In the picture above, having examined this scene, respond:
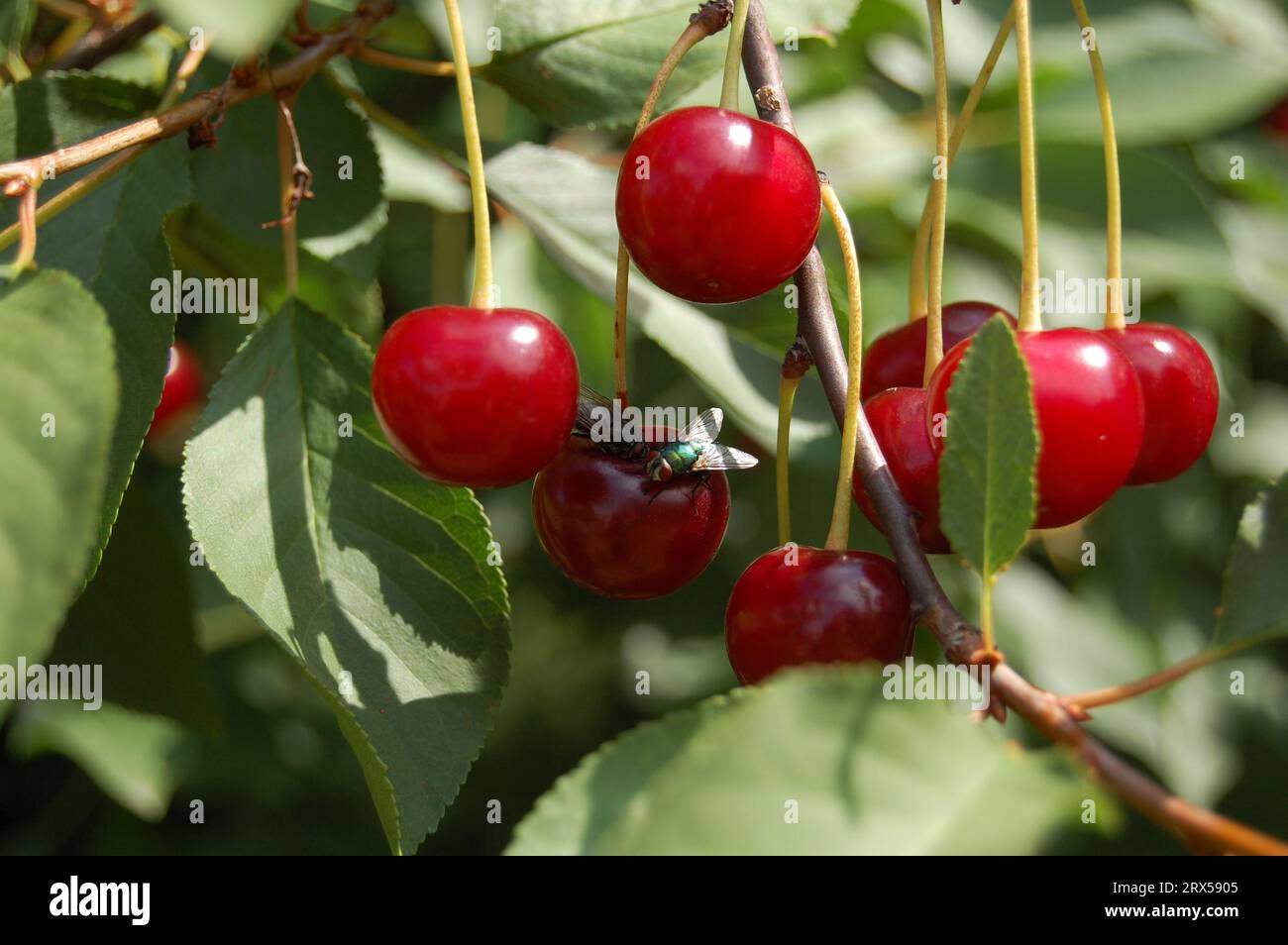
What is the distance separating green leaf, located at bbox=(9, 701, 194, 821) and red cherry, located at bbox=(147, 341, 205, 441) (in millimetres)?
540

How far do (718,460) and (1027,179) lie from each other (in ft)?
1.21

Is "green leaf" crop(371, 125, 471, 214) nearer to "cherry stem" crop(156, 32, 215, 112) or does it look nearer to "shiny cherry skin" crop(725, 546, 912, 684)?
"cherry stem" crop(156, 32, 215, 112)

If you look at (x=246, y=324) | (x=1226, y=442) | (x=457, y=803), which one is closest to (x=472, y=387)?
(x=246, y=324)

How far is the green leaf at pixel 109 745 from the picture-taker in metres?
1.96

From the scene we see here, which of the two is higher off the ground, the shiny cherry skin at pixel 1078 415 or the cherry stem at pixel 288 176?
the cherry stem at pixel 288 176

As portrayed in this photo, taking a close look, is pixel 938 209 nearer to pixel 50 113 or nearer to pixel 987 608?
pixel 987 608

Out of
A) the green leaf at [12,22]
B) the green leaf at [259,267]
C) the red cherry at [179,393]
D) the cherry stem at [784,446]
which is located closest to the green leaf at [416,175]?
the green leaf at [259,267]

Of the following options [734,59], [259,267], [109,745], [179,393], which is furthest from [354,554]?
[179,393]

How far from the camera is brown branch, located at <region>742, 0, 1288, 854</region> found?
30.9 inches

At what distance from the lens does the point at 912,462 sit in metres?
1.04

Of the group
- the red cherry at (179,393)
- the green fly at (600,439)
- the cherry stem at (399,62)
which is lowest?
the green fly at (600,439)

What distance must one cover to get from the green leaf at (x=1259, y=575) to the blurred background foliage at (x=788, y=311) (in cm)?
58

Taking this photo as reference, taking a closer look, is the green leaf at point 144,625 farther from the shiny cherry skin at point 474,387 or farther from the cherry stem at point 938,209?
the cherry stem at point 938,209

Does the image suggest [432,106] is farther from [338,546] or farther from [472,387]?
[472,387]
